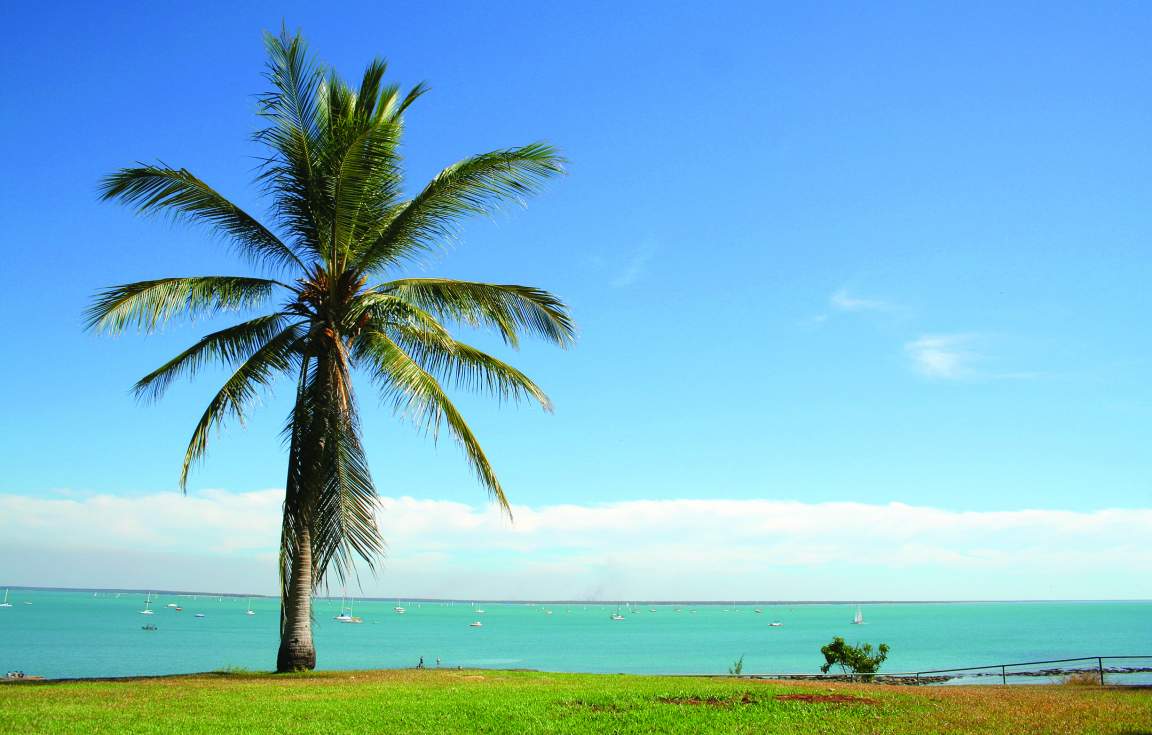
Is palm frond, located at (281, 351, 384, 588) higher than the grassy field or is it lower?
higher

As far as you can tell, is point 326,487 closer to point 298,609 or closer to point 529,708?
point 298,609

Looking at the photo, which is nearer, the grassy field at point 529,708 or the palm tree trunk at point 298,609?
the grassy field at point 529,708

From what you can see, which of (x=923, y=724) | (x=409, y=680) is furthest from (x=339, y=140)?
(x=923, y=724)

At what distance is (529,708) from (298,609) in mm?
6069

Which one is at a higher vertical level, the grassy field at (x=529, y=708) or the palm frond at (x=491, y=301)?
the palm frond at (x=491, y=301)

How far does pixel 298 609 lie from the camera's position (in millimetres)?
15531

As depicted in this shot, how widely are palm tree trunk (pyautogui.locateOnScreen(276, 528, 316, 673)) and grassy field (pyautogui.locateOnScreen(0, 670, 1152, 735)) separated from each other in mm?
757

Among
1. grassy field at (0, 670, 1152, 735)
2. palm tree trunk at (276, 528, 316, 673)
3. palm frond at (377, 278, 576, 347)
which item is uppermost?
palm frond at (377, 278, 576, 347)

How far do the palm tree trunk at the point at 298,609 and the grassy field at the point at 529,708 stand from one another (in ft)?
2.48

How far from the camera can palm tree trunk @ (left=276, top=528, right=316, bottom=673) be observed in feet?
50.9

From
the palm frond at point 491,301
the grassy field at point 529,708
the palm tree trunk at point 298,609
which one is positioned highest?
the palm frond at point 491,301

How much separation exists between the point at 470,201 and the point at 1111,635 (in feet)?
442

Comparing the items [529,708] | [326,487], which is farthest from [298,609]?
[529,708]

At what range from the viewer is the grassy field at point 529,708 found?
9906mm
